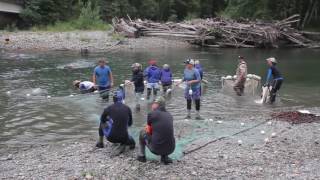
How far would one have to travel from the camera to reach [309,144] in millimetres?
14055

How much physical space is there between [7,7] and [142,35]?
18021 mm

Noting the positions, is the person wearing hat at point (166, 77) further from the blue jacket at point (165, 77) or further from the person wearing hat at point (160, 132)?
the person wearing hat at point (160, 132)

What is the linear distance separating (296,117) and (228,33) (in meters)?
35.4

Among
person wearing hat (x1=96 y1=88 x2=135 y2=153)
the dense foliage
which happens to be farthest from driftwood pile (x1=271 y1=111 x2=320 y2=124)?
the dense foliage

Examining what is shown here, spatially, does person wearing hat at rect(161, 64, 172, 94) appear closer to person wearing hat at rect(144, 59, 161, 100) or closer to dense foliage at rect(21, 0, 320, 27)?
person wearing hat at rect(144, 59, 161, 100)

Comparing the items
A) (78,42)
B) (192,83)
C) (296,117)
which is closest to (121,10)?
(78,42)

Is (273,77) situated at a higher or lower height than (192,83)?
lower

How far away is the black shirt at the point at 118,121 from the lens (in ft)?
41.4

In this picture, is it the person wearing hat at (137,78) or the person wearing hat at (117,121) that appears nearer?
the person wearing hat at (117,121)

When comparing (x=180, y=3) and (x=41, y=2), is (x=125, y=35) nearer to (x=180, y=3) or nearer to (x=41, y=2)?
(x=41, y=2)

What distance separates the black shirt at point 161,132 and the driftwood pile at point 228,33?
131 feet

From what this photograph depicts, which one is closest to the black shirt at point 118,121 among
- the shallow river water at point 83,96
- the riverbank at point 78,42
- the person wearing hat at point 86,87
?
the shallow river water at point 83,96

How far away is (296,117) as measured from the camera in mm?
17484

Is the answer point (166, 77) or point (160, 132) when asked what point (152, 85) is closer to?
point (166, 77)
